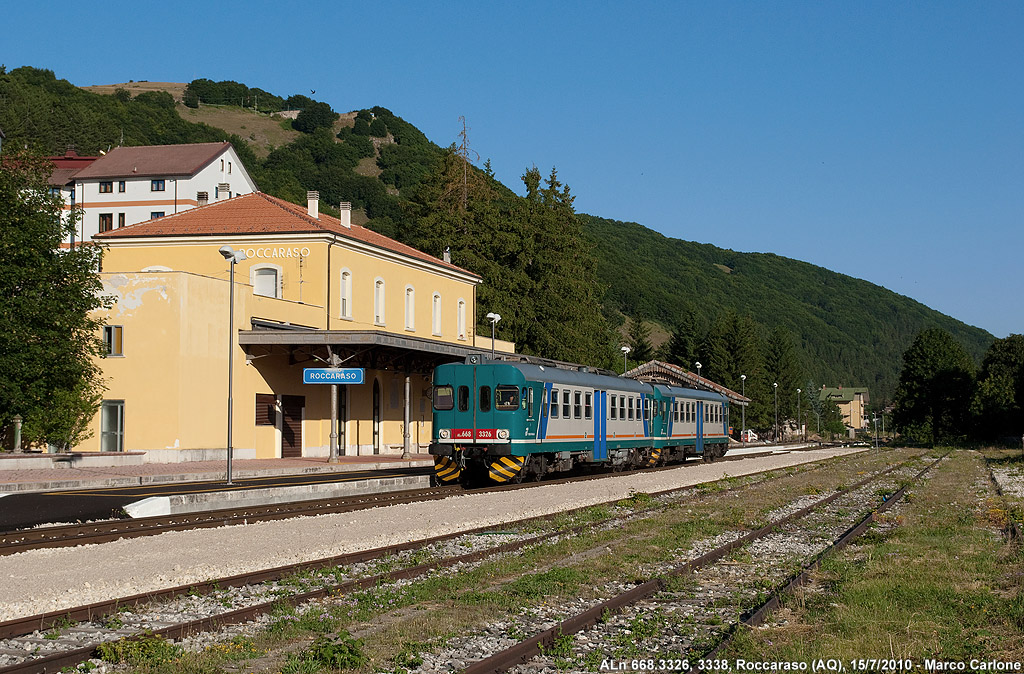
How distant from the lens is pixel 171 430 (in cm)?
3300

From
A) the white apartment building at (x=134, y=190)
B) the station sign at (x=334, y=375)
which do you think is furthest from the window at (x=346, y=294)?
the white apartment building at (x=134, y=190)

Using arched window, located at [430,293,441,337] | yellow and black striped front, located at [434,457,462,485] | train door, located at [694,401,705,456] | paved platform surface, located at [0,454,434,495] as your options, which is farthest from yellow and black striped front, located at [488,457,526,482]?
arched window, located at [430,293,441,337]

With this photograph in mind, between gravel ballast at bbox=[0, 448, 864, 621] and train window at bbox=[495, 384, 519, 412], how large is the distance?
308cm

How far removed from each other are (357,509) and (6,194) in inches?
628

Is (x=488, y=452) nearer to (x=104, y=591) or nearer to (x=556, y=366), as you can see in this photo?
(x=556, y=366)

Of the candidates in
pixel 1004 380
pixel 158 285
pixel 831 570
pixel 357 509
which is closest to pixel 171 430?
pixel 158 285

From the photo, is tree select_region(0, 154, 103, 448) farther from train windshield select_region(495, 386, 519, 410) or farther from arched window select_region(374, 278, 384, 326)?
arched window select_region(374, 278, 384, 326)

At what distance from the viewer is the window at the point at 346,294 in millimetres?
43406

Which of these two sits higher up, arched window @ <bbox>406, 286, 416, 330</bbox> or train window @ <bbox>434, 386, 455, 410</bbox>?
arched window @ <bbox>406, 286, 416, 330</bbox>

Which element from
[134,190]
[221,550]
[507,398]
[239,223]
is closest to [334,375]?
[507,398]

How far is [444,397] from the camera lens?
25609 mm

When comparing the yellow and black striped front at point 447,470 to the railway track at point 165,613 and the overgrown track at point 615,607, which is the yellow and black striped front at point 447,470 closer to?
the overgrown track at point 615,607

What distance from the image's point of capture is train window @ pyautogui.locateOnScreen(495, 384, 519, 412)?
2461 cm

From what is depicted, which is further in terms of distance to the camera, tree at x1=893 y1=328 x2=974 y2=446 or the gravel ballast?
tree at x1=893 y1=328 x2=974 y2=446
